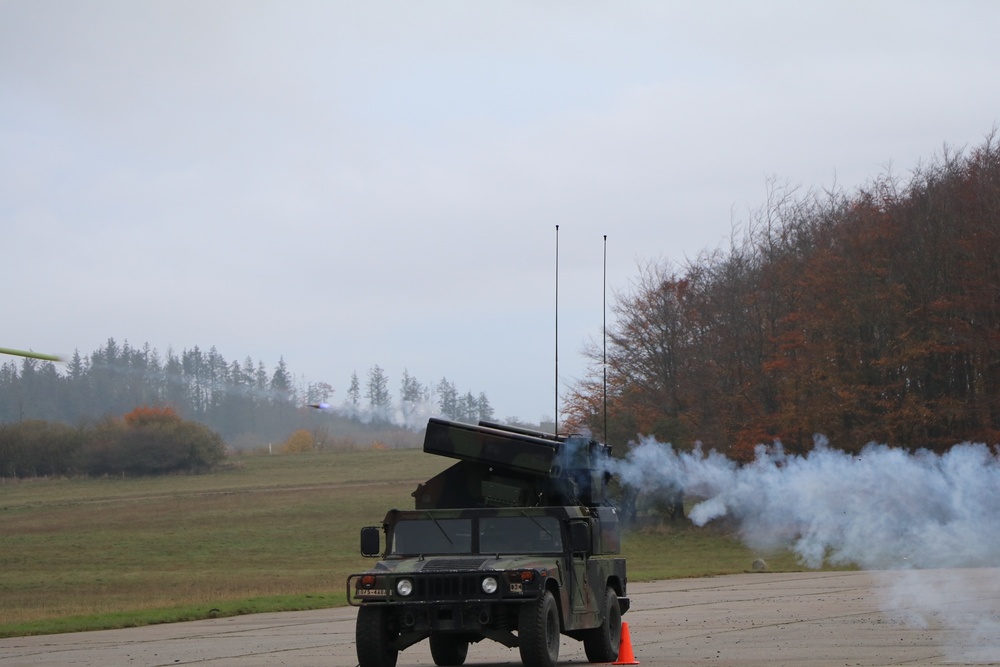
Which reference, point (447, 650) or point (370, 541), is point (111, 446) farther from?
point (370, 541)

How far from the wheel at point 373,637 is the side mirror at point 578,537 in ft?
7.49

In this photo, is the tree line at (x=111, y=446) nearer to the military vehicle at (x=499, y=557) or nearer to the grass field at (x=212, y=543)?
the grass field at (x=212, y=543)

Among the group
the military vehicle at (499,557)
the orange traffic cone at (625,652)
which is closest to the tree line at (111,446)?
the military vehicle at (499,557)

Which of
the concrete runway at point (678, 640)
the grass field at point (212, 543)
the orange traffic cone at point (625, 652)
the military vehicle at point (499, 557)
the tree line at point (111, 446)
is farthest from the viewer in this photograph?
the tree line at point (111, 446)

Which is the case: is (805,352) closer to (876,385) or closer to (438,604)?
(876,385)

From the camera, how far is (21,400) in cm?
6056

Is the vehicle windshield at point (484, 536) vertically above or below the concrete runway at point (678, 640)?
above

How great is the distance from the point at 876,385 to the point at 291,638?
26409 millimetres

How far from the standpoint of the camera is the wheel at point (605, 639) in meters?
14.9

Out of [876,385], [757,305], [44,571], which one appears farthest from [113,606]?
[757,305]

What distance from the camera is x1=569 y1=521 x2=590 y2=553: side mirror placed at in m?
14.2

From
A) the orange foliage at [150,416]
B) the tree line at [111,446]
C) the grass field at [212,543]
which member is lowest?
the grass field at [212,543]

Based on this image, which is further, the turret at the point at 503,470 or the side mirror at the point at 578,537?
the turret at the point at 503,470

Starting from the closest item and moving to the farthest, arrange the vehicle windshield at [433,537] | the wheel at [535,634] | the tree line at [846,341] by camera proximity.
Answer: the wheel at [535,634] → the vehicle windshield at [433,537] → the tree line at [846,341]
